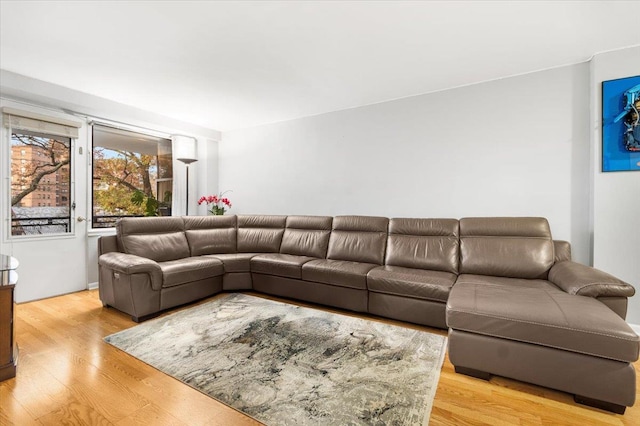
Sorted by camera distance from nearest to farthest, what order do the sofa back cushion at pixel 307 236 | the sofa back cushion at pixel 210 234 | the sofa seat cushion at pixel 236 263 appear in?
the sofa seat cushion at pixel 236 263, the sofa back cushion at pixel 307 236, the sofa back cushion at pixel 210 234

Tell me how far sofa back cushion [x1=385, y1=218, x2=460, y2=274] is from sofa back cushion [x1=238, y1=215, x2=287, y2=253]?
1.60 metres

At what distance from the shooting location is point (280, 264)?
3.35 meters

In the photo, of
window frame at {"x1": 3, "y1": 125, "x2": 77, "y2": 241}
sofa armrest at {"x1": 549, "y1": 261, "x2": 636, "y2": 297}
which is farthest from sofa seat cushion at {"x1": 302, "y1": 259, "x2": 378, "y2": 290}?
window frame at {"x1": 3, "y1": 125, "x2": 77, "y2": 241}

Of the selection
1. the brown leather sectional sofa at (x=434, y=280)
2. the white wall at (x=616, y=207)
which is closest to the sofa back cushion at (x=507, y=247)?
the brown leather sectional sofa at (x=434, y=280)

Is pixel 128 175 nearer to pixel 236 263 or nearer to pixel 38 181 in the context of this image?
pixel 38 181

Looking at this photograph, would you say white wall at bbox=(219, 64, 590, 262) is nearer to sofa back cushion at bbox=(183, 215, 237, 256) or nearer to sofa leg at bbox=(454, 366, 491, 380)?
sofa back cushion at bbox=(183, 215, 237, 256)

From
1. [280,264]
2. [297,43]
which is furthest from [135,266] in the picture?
[297,43]

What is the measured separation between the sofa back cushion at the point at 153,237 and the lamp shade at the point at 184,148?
3.80ft

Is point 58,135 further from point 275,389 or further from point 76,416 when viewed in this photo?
point 275,389

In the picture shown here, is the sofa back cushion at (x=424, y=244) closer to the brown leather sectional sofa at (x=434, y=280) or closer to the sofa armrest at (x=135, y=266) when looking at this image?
the brown leather sectional sofa at (x=434, y=280)

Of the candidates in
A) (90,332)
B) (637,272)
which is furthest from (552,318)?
(90,332)

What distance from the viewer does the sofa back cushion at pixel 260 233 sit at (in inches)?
160

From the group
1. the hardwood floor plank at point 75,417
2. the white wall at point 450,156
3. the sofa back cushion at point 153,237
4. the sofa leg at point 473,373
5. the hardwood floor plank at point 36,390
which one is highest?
the white wall at point 450,156

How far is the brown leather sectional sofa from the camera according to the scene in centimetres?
157
